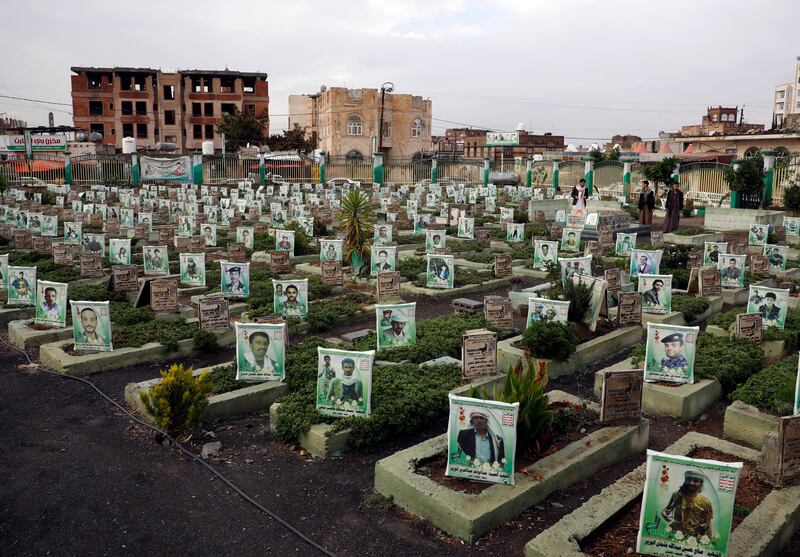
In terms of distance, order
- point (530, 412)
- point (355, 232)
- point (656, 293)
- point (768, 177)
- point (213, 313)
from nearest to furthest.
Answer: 1. point (530, 412)
2. point (213, 313)
3. point (656, 293)
4. point (355, 232)
5. point (768, 177)

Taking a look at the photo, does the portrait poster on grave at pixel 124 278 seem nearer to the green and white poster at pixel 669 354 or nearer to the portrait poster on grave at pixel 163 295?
the portrait poster on grave at pixel 163 295

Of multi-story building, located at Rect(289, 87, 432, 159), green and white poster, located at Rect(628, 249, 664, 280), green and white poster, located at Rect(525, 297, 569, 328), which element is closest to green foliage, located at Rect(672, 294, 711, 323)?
green and white poster, located at Rect(628, 249, 664, 280)

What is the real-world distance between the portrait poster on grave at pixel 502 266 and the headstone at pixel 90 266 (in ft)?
22.6

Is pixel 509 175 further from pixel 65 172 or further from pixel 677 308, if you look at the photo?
pixel 677 308

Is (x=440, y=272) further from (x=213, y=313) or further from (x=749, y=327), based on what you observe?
(x=749, y=327)

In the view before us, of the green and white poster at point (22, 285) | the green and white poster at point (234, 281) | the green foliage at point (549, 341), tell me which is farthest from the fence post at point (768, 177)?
the green and white poster at point (22, 285)

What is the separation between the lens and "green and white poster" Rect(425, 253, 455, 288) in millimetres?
11539

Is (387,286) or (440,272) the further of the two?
(440,272)

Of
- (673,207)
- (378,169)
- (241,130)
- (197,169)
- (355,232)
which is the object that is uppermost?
(241,130)

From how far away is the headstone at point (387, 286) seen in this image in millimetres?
10438

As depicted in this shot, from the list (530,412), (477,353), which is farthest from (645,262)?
(530,412)

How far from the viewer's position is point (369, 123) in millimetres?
64688

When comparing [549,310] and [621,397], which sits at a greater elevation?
[549,310]

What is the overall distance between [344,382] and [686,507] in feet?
9.31
